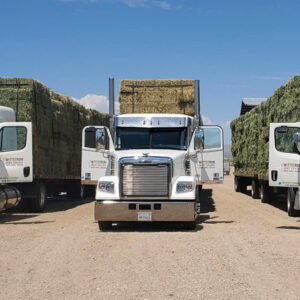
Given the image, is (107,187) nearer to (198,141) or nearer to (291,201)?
(198,141)

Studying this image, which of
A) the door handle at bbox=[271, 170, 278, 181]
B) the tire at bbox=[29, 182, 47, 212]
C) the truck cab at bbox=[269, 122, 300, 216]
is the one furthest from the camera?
the tire at bbox=[29, 182, 47, 212]

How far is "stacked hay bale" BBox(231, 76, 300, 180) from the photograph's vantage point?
16.2 metres

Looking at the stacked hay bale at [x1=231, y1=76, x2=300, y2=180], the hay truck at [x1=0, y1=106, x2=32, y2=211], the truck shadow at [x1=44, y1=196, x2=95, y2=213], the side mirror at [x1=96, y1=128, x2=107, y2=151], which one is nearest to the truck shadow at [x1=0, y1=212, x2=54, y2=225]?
the hay truck at [x1=0, y1=106, x2=32, y2=211]

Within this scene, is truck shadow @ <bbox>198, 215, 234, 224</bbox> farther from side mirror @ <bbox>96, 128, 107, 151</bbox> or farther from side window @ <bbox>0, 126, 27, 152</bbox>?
side window @ <bbox>0, 126, 27, 152</bbox>

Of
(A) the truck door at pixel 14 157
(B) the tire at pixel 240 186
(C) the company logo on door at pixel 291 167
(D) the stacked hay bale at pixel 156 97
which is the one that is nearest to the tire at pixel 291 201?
(C) the company logo on door at pixel 291 167

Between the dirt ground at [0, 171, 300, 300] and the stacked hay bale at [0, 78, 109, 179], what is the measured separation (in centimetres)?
431

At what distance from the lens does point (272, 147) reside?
14.2 m

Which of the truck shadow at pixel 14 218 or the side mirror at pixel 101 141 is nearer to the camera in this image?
the side mirror at pixel 101 141

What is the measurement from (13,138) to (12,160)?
84cm

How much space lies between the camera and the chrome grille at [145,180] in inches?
483

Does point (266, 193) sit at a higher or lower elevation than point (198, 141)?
lower

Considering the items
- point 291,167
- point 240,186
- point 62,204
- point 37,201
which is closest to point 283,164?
point 291,167

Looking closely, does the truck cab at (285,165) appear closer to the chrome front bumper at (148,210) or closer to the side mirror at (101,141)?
A: the chrome front bumper at (148,210)

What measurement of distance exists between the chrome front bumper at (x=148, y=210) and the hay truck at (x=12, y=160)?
369 centimetres
